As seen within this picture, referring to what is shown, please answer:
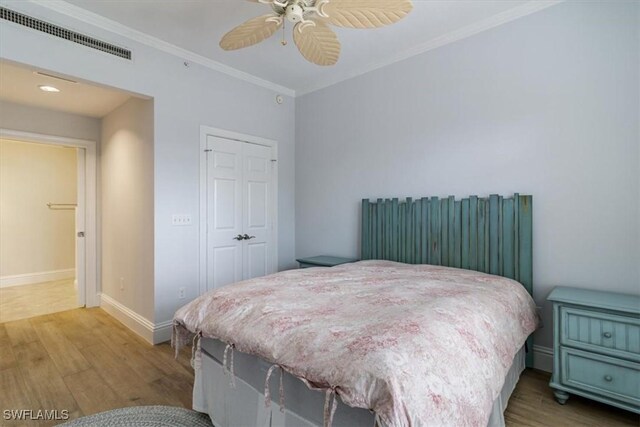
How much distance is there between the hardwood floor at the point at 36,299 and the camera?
394 cm

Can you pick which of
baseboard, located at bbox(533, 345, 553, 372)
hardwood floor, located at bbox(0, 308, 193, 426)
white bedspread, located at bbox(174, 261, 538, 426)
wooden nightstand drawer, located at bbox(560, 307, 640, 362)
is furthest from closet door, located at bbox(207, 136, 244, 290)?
wooden nightstand drawer, located at bbox(560, 307, 640, 362)

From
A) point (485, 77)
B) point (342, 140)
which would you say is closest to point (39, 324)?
point (342, 140)

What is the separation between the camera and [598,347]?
1904 millimetres

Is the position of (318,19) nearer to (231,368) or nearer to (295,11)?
(295,11)

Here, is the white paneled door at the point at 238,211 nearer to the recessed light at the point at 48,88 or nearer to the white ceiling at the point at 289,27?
the white ceiling at the point at 289,27

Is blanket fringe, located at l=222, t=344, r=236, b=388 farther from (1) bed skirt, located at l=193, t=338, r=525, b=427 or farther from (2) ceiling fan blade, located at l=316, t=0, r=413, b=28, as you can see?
(2) ceiling fan blade, located at l=316, t=0, r=413, b=28

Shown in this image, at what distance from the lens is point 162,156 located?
3.09 m

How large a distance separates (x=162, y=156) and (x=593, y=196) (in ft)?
11.9

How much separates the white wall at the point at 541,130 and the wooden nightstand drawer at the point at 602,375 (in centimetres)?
53

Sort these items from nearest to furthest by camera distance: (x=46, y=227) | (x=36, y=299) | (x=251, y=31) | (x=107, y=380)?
1. (x=251, y=31)
2. (x=107, y=380)
3. (x=36, y=299)
4. (x=46, y=227)

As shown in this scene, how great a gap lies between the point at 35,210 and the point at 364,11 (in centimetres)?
640

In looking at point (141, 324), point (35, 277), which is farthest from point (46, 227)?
point (141, 324)

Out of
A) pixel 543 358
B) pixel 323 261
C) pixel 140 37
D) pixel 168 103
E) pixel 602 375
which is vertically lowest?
pixel 543 358

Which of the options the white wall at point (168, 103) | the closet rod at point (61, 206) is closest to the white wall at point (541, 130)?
the white wall at point (168, 103)
